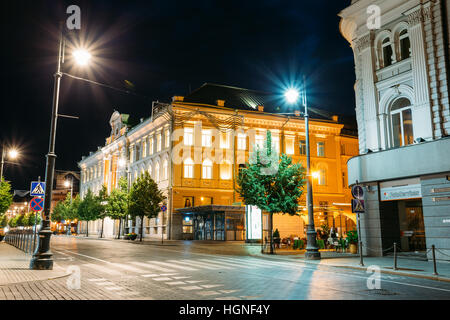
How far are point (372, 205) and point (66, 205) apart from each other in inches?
2920

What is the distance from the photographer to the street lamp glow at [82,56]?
573 inches

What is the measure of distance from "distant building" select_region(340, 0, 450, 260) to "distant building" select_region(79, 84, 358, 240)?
18400 millimetres

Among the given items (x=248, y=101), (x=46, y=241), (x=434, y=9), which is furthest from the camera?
(x=248, y=101)

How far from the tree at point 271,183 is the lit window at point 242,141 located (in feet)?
80.9

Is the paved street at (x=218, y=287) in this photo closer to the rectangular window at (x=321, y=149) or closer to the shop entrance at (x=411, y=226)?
the shop entrance at (x=411, y=226)

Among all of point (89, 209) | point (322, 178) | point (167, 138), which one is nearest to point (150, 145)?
point (167, 138)

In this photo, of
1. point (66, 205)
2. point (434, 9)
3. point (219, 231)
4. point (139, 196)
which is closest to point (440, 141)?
point (434, 9)

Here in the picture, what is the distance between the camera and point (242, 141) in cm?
5122

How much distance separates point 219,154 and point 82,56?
115 ft

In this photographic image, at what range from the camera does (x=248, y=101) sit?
54.7 metres

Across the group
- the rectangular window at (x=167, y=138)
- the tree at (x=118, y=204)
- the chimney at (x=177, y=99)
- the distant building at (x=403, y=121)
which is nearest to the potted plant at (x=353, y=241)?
the distant building at (x=403, y=121)

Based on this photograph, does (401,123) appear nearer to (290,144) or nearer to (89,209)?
(290,144)

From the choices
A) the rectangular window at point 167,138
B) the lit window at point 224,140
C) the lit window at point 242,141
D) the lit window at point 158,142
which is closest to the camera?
the rectangular window at point 167,138
